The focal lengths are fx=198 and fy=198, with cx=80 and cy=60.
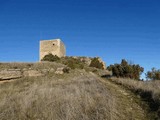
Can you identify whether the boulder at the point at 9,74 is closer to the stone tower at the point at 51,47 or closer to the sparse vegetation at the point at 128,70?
the sparse vegetation at the point at 128,70

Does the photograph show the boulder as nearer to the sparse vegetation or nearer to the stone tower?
the sparse vegetation

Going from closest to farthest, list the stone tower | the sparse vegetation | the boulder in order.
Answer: the boulder
the sparse vegetation
the stone tower

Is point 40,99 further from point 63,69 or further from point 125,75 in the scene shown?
point 63,69

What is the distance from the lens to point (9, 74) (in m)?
16.4

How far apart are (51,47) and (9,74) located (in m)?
24.6

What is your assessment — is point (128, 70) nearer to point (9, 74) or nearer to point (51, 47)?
point (9, 74)

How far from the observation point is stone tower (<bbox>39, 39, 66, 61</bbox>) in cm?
4000

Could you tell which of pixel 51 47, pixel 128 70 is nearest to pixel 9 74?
pixel 128 70

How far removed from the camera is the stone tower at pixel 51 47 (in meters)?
40.0

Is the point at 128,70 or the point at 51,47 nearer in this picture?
the point at 128,70

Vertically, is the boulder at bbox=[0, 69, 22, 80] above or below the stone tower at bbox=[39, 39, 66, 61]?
below

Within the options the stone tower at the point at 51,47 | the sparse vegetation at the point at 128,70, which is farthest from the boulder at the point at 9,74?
the stone tower at the point at 51,47

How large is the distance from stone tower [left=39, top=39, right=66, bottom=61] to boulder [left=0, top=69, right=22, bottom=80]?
22844mm

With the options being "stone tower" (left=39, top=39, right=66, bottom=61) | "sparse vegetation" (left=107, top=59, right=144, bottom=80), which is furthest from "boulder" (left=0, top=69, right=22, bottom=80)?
"stone tower" (left=39, top=39, right=66, bottom=61)
